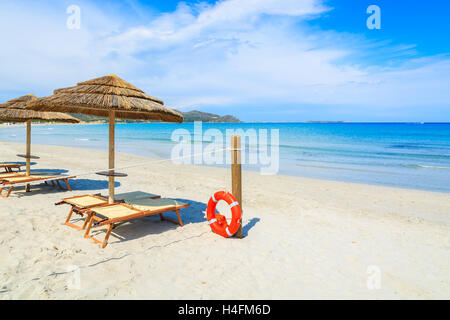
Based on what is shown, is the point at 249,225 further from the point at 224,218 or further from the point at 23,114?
the point at 23,114

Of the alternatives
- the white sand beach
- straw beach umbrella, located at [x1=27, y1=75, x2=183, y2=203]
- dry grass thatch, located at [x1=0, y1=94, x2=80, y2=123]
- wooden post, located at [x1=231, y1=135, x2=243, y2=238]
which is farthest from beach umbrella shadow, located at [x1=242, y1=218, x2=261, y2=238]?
dry grass thatch, located at [x1=0, y1=94, x2=80, y2=123]

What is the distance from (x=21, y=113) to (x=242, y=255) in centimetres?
642

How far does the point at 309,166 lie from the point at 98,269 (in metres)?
11.1

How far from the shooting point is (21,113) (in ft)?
21.7

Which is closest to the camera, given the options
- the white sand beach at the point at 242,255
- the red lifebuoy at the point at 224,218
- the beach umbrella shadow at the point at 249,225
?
the white sand beach at the point at 242,255

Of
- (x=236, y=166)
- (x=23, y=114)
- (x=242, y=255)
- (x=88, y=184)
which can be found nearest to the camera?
(x=242, y=255)

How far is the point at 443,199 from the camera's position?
7.06 meters

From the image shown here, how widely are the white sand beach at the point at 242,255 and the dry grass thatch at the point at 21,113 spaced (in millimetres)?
1831

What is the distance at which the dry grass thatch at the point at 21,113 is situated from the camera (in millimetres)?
6555

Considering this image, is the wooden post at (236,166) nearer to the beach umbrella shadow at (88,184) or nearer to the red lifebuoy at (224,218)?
the red lifebuoy at (224,218)

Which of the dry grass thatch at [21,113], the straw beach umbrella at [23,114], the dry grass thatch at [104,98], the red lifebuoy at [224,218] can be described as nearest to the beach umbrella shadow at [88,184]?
the straw beach umbrella at [23,114]

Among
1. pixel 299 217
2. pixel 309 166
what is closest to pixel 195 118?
pixel 309 166

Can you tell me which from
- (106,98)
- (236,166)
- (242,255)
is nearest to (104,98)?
(106,98)

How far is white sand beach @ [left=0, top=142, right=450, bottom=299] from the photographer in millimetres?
2738
